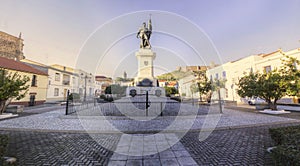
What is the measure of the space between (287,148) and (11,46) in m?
53.0

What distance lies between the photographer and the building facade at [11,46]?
33312 mm

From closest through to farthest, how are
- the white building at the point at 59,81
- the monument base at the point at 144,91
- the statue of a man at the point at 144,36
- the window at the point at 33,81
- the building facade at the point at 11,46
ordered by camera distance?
the monument base at the point at 144,91, the window at the point at 33,81, the white building at the point at 59,81, the statue of a man at the point at 144,36, the building facade at the point at 11,46

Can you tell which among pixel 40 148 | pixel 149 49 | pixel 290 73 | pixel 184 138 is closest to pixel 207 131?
pixel 184 138

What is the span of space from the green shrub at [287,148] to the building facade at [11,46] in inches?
1889

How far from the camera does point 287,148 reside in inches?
96.9

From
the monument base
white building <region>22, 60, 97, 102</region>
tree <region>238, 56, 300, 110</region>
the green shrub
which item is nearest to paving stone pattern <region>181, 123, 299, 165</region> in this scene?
the green shrub

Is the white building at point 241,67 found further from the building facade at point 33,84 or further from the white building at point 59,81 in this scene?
the white building at point 59,81

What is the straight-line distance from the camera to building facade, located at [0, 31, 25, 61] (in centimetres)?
3331

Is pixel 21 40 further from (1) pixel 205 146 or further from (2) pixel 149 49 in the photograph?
(1) pixel 205 146

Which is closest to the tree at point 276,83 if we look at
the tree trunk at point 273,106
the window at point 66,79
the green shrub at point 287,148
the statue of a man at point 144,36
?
the tree trunk at point 273,106

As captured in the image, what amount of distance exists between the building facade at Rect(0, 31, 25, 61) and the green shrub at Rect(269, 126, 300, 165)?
48.0 metres

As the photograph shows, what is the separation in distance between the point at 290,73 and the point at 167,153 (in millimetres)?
12368

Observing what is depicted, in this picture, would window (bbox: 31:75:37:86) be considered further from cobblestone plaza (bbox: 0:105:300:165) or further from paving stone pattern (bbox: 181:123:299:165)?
paving stone pattern (bbox: 181:123:299:165)

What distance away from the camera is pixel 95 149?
397 cm
